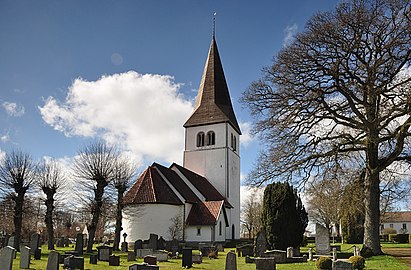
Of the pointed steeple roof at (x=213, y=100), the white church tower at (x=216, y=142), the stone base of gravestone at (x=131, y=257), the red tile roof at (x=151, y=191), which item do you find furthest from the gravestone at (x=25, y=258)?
the pointed steeple roof at (x=213, y=100)

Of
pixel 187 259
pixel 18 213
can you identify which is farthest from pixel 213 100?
pixel 187 259

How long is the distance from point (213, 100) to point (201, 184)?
10605 mm

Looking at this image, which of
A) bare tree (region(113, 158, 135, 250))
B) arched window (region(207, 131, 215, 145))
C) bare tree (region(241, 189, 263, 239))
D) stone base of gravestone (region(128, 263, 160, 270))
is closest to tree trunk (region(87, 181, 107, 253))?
bare tree (region(113, 158, 135, 250))

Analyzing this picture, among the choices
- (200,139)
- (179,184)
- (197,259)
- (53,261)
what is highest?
(200,139)

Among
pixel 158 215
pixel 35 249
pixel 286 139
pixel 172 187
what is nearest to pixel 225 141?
pixel 172 187

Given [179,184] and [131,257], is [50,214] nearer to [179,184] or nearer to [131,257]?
[131,257]

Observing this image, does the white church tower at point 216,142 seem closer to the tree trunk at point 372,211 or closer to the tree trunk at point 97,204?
the tree trunk at point 97,204

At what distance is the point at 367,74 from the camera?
17391 mm

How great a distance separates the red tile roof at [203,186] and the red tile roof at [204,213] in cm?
255

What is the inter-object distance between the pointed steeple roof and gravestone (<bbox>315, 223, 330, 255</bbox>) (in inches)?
1001

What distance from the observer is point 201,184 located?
38312mm

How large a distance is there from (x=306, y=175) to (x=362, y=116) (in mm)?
3938

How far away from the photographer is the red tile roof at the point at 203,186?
121 ft

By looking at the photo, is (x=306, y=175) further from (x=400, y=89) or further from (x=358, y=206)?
(x=358, y=206)
